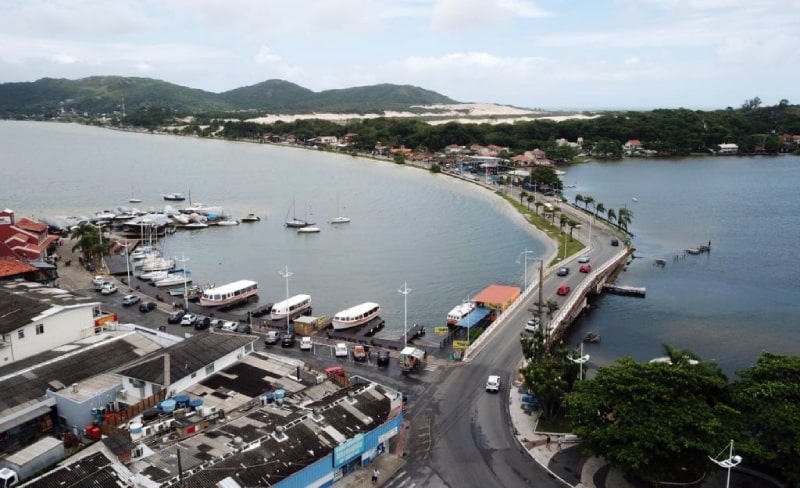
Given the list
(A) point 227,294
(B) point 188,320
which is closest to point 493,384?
(B) point 188,320

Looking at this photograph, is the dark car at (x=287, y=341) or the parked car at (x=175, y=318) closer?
the dark car at (x=287, y=341)

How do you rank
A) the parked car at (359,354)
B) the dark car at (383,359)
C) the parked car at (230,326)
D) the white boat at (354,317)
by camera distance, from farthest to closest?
1. the white boat at (354,317)
2. the parked car at (230,326)
3. the parked car at (359,354)
4. the dark car at (383,359)

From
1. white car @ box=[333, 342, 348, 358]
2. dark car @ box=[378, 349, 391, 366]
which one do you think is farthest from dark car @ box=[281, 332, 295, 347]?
dark car @ box=[378, 349, 391, 366]

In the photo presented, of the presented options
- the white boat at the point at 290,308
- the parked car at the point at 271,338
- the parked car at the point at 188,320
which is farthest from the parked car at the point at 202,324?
the white boat at the point at 290,308

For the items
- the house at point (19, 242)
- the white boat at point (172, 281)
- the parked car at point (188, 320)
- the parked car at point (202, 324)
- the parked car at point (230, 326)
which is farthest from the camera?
the white boat at point (172, 281)

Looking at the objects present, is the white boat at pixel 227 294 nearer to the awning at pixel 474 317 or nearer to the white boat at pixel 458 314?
the white boat at pixel 458 314

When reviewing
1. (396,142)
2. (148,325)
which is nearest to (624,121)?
(396,142)
